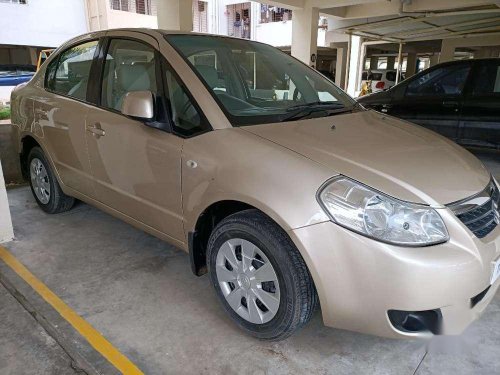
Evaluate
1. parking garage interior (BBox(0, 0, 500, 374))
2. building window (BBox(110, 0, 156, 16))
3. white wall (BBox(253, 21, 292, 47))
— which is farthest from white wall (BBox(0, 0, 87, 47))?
parking garage interior (BBox(0, 0, 500, 374))

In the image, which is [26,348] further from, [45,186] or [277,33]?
[277,33]

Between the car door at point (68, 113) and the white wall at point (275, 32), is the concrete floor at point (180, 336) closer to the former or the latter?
the car door at point (68, 113)

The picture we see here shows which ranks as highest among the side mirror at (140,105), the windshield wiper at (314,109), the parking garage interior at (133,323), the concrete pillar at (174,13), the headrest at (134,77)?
the concrete pillar at (174,13)

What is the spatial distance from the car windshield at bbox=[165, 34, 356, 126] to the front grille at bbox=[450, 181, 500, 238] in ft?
3.32

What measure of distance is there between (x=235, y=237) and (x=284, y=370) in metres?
0.68

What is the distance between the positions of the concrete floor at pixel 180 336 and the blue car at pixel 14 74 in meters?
14.2

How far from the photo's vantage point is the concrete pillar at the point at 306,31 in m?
11.4

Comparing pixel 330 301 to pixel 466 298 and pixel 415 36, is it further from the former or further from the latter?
pixel 415 36

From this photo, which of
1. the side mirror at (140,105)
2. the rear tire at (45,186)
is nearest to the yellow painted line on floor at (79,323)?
the rear tire at (45,186)

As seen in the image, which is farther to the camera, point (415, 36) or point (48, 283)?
point (415, 36)

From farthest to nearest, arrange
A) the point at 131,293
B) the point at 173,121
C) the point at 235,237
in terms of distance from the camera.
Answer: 1. the point at 131,293
2. the point at 173,121
3. the point at 235,237

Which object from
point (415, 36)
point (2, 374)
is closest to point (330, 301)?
point (2, 374)

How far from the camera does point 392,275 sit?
163cm

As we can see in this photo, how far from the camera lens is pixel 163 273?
9.35 ft
